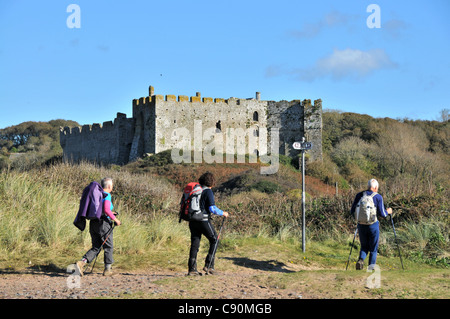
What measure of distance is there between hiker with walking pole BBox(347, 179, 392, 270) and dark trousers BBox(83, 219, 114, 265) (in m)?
4.13

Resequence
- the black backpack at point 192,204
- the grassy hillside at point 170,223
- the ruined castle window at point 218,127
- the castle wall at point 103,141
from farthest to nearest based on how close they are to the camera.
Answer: the castle wall at point 103,141 < the ruined castle window at point 218,127 < the grassy hillside at point 170,223 < the black backpack at point 192,204

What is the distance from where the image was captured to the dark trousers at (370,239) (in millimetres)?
8883

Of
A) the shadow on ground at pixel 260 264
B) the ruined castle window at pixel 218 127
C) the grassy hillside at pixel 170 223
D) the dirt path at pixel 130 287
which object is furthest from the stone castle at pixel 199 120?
the dirt path at pixel 130 287

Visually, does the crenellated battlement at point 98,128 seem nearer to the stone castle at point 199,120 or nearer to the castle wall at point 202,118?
the stone castle at point 199,120

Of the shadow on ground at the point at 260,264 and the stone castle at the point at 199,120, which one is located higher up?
the stone castle at the point at 199,120

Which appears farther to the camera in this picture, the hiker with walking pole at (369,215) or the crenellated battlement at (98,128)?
the crenellated battlement at (98,128)

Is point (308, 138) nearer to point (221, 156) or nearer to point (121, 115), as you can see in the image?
point (221, 156)

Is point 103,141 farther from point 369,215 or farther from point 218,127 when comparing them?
point 369,215

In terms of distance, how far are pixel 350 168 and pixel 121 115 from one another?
20.3m

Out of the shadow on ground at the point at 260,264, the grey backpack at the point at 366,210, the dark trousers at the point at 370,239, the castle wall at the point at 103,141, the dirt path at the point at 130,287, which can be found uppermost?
the castle wall at the point at 103,141

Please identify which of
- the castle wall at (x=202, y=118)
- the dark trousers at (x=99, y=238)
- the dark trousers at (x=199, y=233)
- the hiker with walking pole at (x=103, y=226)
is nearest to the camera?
the dark trousers at (x=199, y=233)

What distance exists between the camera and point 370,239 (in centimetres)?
896
